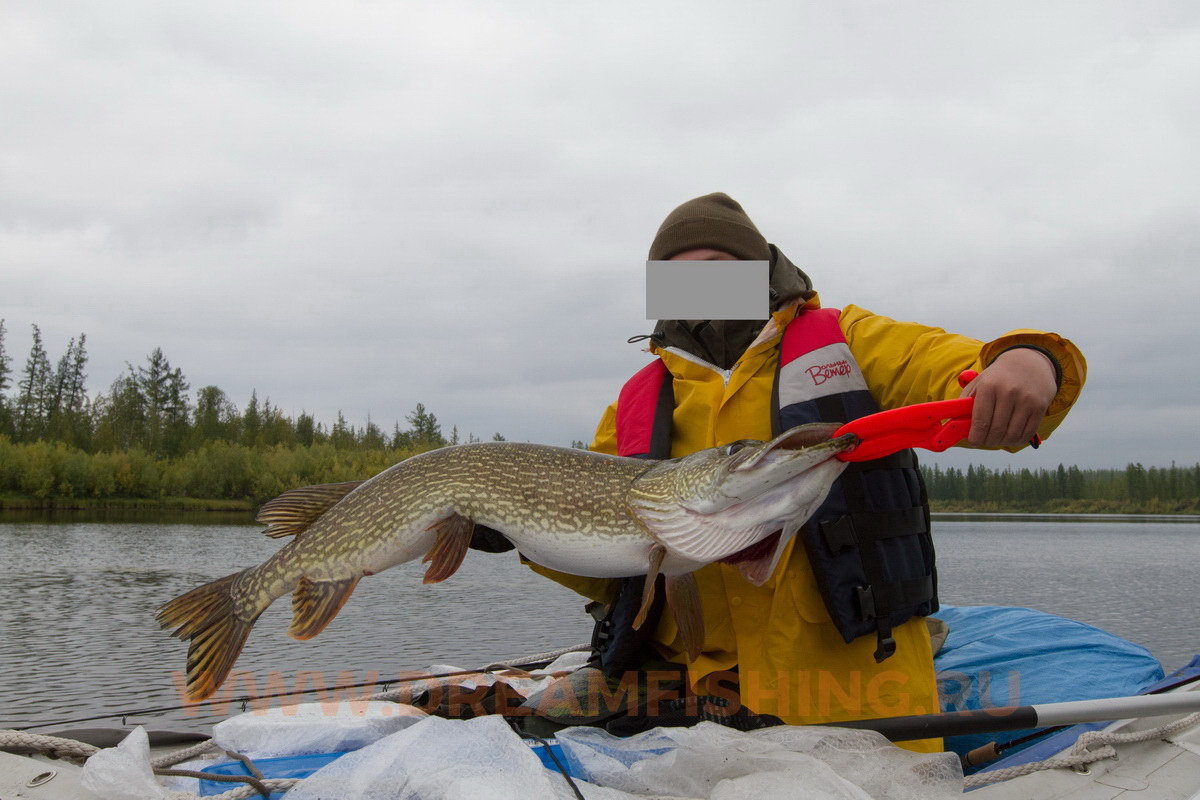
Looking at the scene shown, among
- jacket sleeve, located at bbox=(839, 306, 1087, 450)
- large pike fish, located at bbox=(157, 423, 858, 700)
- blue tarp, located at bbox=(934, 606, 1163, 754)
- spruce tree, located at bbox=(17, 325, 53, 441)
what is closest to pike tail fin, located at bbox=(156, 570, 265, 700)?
large pike fish, located at bbox=(157, 423, 858, 700)

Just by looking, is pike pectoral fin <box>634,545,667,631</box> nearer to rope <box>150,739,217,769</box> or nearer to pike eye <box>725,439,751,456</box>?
pike eye <box>725,439,751,456</box>

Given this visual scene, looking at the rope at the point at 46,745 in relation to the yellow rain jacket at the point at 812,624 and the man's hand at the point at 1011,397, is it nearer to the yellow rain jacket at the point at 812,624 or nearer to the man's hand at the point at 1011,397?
the yellow rain jacket at the point at 812,624

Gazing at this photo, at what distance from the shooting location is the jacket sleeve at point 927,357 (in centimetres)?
189

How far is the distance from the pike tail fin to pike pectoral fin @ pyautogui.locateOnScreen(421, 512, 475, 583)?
0.50 metres

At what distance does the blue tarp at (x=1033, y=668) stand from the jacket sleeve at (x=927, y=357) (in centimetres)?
132

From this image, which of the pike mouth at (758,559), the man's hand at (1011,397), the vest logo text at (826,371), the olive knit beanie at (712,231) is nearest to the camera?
the man's hand at (1011,397)

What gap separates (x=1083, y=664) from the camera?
3.19 meters

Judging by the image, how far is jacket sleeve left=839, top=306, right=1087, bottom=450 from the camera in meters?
1.89

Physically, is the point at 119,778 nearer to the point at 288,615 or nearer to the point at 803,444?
the point at 803,444

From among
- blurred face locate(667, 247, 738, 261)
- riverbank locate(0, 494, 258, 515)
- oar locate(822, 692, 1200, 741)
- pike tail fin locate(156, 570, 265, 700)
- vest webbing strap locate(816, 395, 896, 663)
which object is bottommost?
riverbank locate(0, 494, 258, 515)

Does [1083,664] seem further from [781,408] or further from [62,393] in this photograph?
[62,393]

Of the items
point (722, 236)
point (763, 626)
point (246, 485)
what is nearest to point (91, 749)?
point (763, 626)

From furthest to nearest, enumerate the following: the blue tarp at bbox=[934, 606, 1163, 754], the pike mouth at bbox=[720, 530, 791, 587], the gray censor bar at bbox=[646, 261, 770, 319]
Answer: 1. the blue tarp at bbox=[934, 606, 1163, 754]
2. the gray censor bar at bbox=[646, 261, 770, 319]
3. the pike mouth at bbox=[720, 530, 791, 587]

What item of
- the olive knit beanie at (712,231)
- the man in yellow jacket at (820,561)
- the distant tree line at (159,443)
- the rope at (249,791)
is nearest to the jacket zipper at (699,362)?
the man in yellow jacket at (820,561)
